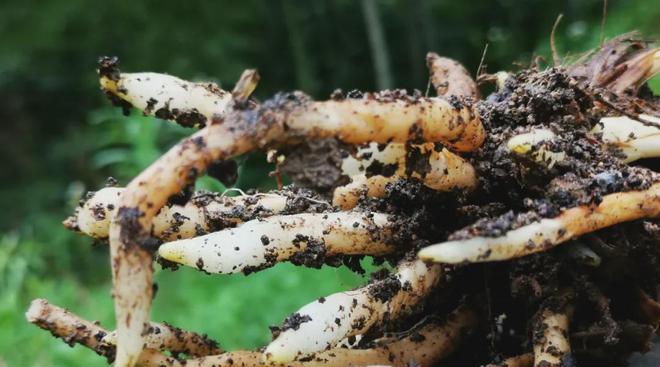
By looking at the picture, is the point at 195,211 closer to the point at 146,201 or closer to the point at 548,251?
the point at 146,201

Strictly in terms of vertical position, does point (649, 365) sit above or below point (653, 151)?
below

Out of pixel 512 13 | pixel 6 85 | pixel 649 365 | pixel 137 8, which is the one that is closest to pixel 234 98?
pixel 649 365

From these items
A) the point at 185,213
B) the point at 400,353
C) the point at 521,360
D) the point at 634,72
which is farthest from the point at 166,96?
the point at 634,72

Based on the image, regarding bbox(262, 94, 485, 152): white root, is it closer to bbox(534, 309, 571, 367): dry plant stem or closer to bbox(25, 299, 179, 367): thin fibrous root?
bbox(534, 309, 571, 367): dry plant stem

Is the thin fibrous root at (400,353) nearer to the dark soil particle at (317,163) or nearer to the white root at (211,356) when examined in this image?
the white root at (211,356)

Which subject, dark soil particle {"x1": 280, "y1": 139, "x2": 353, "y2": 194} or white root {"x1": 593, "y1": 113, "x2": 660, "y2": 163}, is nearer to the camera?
dark soil particle {"x1": 280, "y1": 139, "x2": 353, "y2": 194}

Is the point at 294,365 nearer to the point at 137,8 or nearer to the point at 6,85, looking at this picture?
the point at 137,8

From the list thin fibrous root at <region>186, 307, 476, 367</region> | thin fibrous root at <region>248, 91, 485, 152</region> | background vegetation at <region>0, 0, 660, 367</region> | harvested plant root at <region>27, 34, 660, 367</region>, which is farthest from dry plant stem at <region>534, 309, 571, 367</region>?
background vegetation at <region>0, 0, 660, 367</region>
